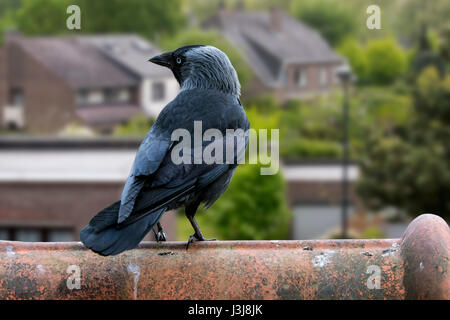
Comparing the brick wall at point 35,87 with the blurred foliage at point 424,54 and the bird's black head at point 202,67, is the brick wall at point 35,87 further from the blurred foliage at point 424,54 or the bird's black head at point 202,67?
the bird's black head at point 202,67

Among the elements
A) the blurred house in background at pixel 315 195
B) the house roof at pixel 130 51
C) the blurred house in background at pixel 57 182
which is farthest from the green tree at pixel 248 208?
the house roof at pixel 130 51

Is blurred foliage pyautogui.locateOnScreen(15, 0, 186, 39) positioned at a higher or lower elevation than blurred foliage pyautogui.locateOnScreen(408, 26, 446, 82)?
higher

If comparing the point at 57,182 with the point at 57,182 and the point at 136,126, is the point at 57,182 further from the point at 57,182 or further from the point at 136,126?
the point at 136,126

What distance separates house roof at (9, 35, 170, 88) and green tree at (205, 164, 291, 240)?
18117mm

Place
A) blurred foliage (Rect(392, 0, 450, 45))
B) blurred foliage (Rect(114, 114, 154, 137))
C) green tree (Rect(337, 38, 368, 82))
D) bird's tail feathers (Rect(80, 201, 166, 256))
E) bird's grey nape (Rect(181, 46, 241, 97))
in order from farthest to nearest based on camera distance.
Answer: blurred foliage (Rect(392, 0, 450, 45))
green tree (Rect(337, 38, 368, 82))
blurred foliage (Rect(114, 114, 154, 137))
bird's grey nape (Rect(181, 46, 241, 97))
bird's tail feathers (Rect(80, 201, 166, 256))

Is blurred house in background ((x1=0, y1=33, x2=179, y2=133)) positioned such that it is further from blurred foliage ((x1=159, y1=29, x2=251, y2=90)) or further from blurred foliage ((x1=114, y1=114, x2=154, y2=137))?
blurred foliage ((x1=159, y1=29, x2=251, y2=90))

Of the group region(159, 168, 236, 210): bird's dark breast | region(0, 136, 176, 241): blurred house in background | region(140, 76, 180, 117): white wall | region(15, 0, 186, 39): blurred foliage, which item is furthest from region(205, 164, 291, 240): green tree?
region(15, 0, 186, 39): blurred foliage

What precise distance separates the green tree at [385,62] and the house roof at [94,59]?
18.0 meters

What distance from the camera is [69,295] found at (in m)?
3.54

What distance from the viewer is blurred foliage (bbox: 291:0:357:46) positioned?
208 ft

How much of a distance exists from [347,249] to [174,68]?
1828 millimetres

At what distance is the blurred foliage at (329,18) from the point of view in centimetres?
6334

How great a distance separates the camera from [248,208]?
24.8 metres

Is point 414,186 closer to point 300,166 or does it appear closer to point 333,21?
point 300,166
